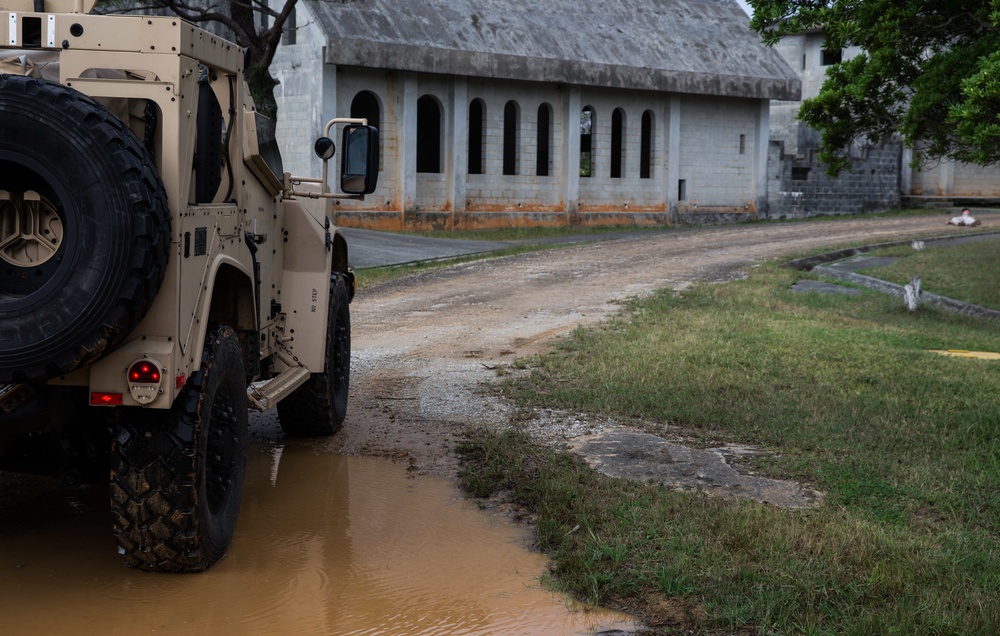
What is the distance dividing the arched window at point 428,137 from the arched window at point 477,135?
92 centimetres

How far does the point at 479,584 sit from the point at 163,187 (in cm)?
212

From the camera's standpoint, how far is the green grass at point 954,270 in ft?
52.6

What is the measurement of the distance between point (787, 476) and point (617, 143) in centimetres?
2864

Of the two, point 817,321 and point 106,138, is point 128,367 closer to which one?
point 106,138

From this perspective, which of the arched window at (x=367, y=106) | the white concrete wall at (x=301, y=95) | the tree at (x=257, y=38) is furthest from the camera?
the arched window at (x=367, y=106)

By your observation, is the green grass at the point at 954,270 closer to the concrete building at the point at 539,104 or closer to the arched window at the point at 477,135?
the concrete building at the point at 539,104

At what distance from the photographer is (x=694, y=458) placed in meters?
6.76

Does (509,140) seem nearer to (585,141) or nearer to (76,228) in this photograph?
(585,141)

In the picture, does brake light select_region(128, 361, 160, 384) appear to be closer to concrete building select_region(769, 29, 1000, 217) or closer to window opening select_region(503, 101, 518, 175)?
window opening select_region(503, 101, 518, 175)

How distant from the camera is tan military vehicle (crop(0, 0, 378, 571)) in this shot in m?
4.11

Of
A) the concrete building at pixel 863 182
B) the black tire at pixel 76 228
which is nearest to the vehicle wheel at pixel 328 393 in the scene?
the black tire at pixel 76 228

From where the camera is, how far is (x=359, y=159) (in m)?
6.36

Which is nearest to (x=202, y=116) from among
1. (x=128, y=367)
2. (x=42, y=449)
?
(x=128, y=367)

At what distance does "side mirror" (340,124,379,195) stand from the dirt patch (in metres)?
1.71
